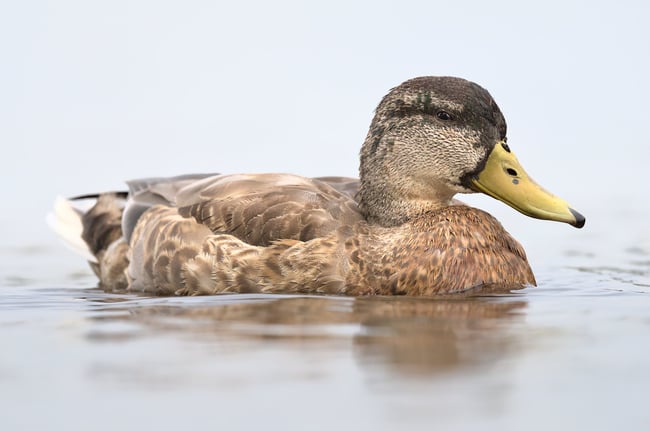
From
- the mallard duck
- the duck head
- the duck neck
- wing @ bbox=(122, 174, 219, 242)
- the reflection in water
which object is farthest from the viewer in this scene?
wing @ bbox=(122, 174, 219, 242)

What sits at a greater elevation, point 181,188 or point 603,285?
point 181,188

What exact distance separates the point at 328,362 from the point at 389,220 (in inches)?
139

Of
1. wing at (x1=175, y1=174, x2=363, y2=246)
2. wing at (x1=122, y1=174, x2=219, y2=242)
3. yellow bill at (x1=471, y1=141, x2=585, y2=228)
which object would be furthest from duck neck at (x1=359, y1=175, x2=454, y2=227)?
wing at (x1=122, y1=174, x2=219, y2=242)

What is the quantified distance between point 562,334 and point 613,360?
795 millimetres

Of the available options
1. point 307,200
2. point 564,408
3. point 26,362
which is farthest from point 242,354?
point 307,200

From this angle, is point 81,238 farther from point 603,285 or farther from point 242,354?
point 242,354

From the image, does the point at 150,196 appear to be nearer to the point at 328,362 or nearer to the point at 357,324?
the point at 357,324

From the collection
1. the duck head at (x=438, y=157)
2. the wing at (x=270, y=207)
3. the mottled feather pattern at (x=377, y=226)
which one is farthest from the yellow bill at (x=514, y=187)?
the wing at (x=270, y=207)

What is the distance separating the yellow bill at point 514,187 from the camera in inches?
335

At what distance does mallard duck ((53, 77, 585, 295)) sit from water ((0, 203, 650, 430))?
1.38 ft

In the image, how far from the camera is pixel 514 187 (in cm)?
860

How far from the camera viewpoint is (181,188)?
10.1m

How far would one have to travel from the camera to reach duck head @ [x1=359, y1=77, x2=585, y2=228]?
863cm

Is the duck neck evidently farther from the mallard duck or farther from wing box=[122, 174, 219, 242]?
wing box=[122, 174, 219, 242]
